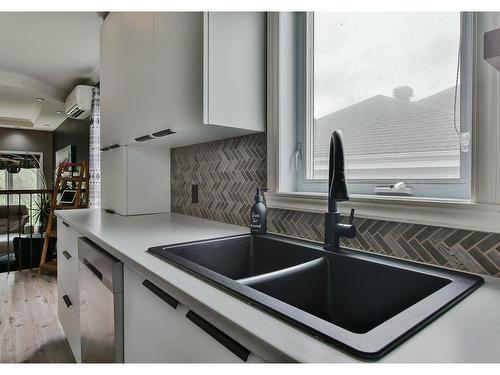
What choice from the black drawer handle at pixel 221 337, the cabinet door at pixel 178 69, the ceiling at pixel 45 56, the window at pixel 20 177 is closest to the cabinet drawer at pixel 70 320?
the cabinet door at pixel 178 69

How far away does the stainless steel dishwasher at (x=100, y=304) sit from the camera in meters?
1.11

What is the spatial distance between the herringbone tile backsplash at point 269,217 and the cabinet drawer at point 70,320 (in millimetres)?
878

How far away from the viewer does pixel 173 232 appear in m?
1.47

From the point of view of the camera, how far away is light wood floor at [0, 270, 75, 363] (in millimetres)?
2031

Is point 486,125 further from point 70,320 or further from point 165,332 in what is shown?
point 70,320

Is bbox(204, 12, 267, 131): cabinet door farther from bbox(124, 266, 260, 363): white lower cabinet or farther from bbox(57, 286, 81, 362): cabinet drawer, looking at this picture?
bbox(57, 286, 81, 362): cabinet drawer

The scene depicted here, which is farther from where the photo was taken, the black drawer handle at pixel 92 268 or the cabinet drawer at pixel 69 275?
the cabinet drawer at pixel 69 275

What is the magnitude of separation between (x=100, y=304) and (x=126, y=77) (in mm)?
1321

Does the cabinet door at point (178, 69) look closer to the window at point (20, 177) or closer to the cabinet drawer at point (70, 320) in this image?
the cabinet drawer at point (70, 320)

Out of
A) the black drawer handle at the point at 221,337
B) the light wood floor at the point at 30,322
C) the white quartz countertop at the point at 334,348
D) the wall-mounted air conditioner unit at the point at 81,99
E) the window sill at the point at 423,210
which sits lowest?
the light wood floor at the point at 30,322

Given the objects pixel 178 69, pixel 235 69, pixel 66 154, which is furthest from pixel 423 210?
pixel 66 154

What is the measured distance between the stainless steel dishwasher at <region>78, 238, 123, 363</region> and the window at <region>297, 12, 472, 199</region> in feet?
2.87

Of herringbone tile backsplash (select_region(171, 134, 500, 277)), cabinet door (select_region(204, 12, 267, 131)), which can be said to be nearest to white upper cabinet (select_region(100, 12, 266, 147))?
cabinet door (select_region(204, 12, 267, 131))
